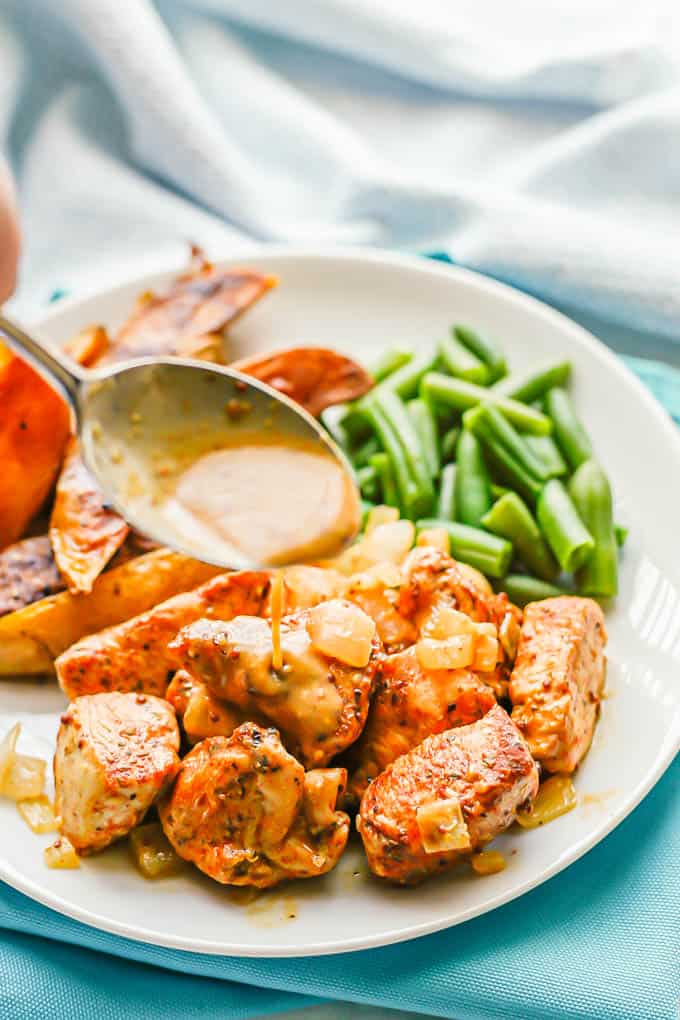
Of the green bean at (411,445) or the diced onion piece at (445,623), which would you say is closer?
the diced onion piece at (445,623)

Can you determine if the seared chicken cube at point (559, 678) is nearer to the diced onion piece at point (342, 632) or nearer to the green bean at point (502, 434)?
the diced onion piece at point (342, 632)

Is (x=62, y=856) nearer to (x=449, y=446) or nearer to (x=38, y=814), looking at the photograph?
(x=38, y=814)

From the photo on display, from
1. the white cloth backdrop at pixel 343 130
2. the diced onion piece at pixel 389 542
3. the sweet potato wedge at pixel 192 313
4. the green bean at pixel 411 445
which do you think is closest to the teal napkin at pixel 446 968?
the diced onion piece at pixel 389 542

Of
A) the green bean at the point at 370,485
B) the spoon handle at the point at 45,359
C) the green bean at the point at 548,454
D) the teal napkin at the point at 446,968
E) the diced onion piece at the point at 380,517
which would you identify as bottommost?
the teal napkin at the point at 446,968

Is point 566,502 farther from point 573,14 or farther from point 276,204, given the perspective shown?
point 573,14

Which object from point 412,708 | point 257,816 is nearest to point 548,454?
point 412,708

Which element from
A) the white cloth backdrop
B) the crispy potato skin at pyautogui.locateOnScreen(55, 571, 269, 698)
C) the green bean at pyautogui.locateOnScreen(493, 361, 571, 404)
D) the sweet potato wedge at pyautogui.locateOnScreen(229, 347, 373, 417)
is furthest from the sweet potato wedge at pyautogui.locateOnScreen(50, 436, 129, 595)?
the green bean at pyautogui.locateOnScreen(493, 361, 571, 404)

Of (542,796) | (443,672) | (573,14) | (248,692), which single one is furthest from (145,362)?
(573,14)
